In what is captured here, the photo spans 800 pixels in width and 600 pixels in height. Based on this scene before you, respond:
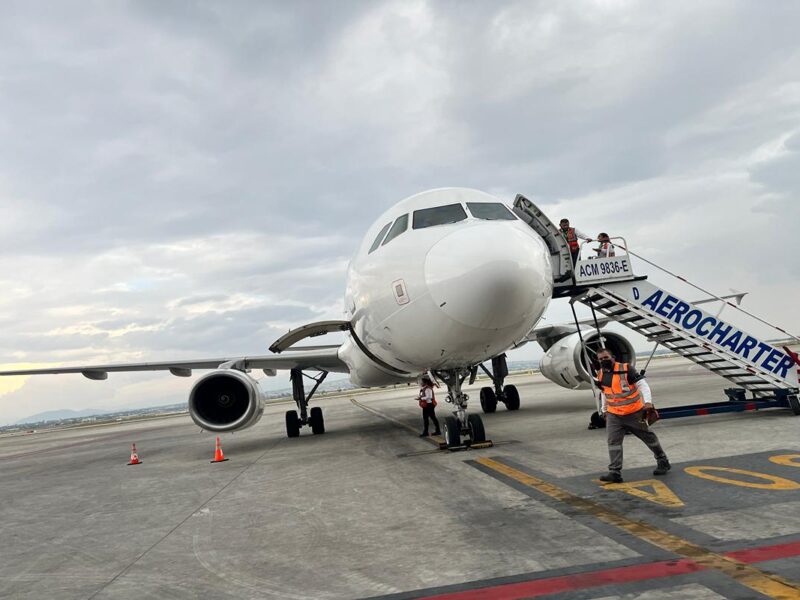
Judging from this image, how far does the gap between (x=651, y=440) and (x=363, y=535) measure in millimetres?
3057

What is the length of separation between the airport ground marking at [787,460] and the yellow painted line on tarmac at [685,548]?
7.30 ft

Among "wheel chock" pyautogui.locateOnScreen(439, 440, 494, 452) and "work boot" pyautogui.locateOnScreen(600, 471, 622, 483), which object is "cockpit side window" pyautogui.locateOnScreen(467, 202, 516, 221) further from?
"work boot" pyautogui.locateOnScreen(600, 471, 622, 483)

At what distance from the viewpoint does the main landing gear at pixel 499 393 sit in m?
16.6

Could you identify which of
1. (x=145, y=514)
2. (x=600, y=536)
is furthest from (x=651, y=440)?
(x=145, y=514)

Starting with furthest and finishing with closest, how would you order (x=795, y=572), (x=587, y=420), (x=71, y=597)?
(x=587, y=420), (x=71, y=597), (x=795, y=572)

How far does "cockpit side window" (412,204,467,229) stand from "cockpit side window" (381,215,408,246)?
0.19 m

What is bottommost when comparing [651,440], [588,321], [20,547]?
[20,547]

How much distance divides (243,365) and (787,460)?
11.6 m

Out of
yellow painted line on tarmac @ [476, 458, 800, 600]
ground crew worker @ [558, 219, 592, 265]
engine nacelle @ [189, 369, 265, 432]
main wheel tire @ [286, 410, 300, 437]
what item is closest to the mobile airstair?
ground crew worker @ [558, 219, 592, 265]

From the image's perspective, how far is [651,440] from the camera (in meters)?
5.82

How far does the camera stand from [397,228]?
27.4ft

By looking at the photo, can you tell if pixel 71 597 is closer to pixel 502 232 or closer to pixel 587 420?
pixel 502 232

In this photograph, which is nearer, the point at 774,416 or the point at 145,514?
the point at 145,514

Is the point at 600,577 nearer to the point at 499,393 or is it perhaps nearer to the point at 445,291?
the point at 445,291
